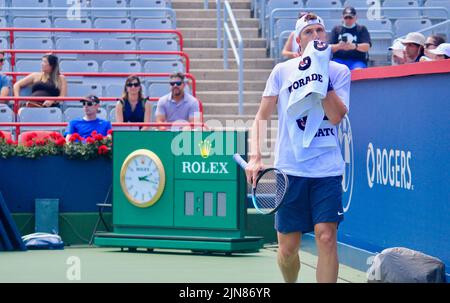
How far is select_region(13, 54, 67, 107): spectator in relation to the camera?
1559cm

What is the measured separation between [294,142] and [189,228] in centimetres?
490

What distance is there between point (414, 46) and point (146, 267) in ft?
11.8

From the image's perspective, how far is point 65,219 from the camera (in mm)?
13500

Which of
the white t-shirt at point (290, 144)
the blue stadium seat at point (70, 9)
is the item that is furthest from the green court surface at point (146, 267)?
the blue stadium seat at point (70, 9)

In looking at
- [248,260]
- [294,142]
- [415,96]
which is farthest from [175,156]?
[294,142]

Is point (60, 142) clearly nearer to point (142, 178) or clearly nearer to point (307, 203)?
point (142, 178)

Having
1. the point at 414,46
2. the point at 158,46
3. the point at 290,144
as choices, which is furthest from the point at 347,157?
the point at 158,46

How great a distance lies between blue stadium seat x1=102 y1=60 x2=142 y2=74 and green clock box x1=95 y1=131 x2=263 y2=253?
14.6ft

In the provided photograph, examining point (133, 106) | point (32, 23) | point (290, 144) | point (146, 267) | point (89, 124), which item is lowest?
point (146, 267)

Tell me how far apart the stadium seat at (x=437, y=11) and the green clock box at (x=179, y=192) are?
25.6 feet

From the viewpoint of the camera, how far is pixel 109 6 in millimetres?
19203

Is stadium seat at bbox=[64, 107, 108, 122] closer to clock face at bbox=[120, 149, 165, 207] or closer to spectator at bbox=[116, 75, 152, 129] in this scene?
spectator at bbox=[116, 75, 152, 129]

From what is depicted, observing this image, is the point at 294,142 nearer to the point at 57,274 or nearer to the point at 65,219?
the point at 57,274

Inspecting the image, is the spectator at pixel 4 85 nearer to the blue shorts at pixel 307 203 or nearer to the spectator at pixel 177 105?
the spectator at pixel 177 105
